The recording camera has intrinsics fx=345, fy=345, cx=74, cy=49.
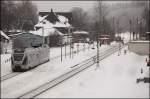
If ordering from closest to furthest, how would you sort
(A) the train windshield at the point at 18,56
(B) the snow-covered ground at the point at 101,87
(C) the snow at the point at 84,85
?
(B) the snow-covered ground at the point at 101,87 → (C) the snow at the point at 84,85 → (A) the train windshield at the point at 18,56

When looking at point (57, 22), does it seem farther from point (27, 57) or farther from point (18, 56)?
point (18, 56)

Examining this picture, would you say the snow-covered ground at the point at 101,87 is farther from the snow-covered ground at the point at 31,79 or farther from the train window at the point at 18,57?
the train window at the point at 18,57

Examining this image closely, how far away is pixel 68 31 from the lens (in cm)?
9644

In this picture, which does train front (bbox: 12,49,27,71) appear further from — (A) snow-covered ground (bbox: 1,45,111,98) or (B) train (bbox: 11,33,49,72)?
(A) snow-covered ground (bbox: 1,45,111,98)

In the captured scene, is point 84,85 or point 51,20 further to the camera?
point 51,20

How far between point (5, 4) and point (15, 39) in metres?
16.5

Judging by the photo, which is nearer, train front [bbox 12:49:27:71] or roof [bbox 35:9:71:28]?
train front [bbox 12:49:27:71]

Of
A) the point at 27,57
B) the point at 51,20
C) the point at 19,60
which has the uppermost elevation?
the point at 51,20

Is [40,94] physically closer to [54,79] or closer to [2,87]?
[2,87]

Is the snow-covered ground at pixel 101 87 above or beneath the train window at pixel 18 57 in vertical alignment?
beneath

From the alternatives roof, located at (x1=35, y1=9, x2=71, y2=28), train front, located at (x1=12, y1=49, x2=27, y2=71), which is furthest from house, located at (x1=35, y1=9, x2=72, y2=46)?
train front, located at (x1=12, y1=49, x2=27, y2=71)

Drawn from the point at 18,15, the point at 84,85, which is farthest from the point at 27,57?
the point at 18,15

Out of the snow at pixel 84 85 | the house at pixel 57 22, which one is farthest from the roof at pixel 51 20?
the snow at pixel 84 85

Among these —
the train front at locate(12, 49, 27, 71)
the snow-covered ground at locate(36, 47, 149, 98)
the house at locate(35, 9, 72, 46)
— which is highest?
the house at locate(35, 9, 72, 46)
